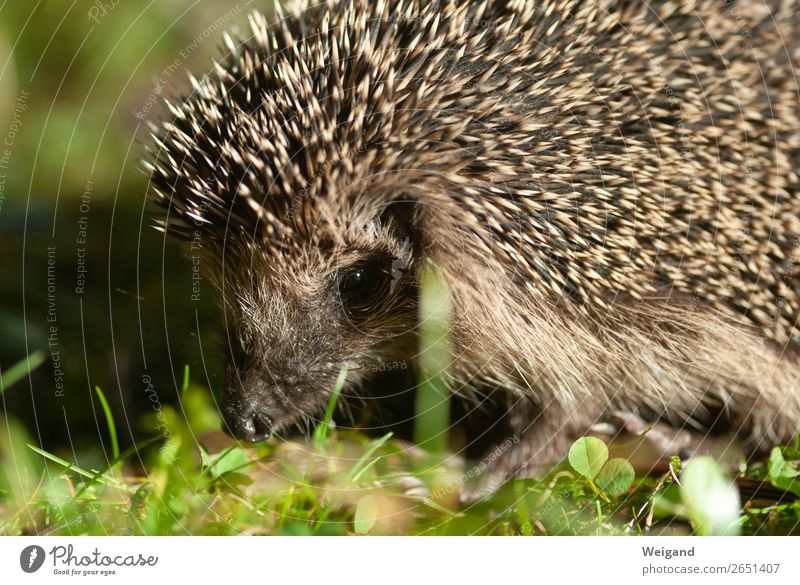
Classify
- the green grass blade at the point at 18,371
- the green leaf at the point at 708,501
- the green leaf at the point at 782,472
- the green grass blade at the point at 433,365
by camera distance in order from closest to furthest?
the green leaf at the point at 708,501 < the green leaf at the point at 782,472 < the green grass blade at the point at 433,365 < the green grass blade at the point at 18,371

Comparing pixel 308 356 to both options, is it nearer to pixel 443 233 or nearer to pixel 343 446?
pixel 343 446

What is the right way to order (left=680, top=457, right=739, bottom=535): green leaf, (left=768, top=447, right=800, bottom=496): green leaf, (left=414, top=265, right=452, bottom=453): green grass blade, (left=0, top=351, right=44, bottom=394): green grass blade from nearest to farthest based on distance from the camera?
(left=680, top=457, right=739, bottom=535): green leaf < (left=768, top=447, right=800, bottom=496): green leaf < (left=414, top=265, right=452, bottom=453): green grass blade < (left=0, top=351, right=44, bottom=394): green grass blade

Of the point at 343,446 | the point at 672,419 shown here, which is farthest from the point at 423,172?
the point at 672,419

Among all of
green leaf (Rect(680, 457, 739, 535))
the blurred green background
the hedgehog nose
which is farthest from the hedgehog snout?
green leaf (Rect(680, 457, 739, 535))

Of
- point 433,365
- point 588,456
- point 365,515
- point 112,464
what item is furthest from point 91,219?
point 588,456

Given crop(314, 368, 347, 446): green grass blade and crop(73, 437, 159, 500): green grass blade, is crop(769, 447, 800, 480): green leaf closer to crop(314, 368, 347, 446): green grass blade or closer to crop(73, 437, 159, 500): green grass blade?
crop(314, 368, 347, 446): green grass blade

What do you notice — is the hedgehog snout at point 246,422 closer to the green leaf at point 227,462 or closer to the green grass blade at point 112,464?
the green leaf at point 227,462

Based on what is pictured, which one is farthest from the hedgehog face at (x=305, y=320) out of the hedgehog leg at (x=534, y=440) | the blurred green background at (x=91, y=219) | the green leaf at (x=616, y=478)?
the green leaf at (x=616, y=478)

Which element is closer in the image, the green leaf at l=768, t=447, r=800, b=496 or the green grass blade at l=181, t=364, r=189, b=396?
the green leaf at l=768, t=447, r=800, b=496
